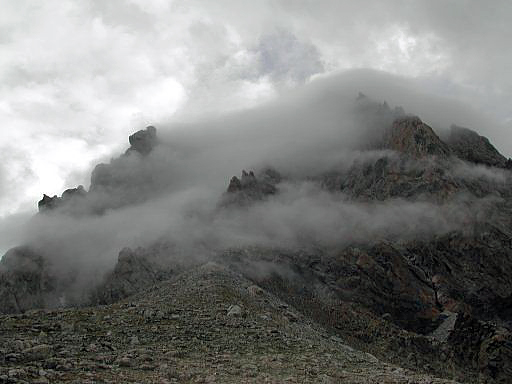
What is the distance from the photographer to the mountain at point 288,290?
3897 centimetres

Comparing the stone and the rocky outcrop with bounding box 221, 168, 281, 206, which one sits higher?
the rocky outcrop with bounding box 221, 168, 281, 206

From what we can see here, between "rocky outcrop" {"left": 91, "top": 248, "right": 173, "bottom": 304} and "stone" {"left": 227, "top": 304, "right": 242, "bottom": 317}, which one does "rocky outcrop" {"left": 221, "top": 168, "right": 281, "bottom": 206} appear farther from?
"stone" {"left": 227, "top": 304, "right": 242, "bottom": 317}

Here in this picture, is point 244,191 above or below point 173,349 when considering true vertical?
above

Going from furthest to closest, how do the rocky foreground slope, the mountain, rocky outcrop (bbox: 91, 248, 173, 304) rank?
rocky outcrop (bbox: 91, 248, 173, 304) → the mountain → the rocky foreground slope

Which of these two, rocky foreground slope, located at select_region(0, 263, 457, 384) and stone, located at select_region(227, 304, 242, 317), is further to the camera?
stone, located at select_region(227, 304, 242, 317)

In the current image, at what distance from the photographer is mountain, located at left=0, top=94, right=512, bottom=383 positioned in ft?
128

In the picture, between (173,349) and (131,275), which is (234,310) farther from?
(131,275)

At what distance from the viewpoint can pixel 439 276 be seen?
16788cm

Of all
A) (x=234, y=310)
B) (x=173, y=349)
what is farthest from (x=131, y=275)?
(x=173, y=349)

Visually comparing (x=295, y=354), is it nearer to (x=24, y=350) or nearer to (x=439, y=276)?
(x=24, y=350)

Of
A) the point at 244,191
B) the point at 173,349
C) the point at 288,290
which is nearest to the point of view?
the point at 173,349

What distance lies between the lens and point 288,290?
121 metres

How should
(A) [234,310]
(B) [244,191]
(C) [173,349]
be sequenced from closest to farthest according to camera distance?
1. (C) [173,349]
2. (A) [234,310]
3. (B) [244,191]

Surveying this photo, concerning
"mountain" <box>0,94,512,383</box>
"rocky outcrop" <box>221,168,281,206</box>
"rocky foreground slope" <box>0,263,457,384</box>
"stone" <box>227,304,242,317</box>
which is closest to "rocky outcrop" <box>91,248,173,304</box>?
"mountain" <box>0,94,512,383</box>
